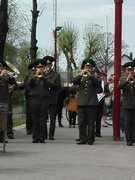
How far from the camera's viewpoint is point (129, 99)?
16.3m

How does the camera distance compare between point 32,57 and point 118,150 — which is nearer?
point 118,150

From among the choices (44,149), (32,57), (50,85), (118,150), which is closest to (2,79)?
(50,85)

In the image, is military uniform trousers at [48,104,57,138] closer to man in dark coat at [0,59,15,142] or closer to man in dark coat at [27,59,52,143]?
man in dark coat at [27,59,52,143]

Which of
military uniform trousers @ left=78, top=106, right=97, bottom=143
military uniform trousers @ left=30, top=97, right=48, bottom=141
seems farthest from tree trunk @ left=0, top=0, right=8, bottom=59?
military uniform trousers @ left=78, top=106, right=97, bottom=143

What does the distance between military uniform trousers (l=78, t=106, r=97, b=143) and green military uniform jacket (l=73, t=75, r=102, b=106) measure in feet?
0.44

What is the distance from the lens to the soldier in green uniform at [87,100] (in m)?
16.1

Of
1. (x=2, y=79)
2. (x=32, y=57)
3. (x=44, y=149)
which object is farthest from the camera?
(x=32, y=57)

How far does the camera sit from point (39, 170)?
11602 millimetres

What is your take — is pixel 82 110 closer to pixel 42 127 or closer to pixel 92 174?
pixel 42 127

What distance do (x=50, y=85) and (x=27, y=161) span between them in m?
4.16

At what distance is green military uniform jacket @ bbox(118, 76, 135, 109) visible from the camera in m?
16.1

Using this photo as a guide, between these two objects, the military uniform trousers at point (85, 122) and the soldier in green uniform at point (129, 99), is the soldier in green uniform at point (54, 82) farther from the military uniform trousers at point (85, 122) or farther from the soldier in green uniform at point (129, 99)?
the soldier in green uniform at point (129, 99)

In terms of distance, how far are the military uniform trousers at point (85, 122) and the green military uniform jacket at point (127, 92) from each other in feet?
2.49

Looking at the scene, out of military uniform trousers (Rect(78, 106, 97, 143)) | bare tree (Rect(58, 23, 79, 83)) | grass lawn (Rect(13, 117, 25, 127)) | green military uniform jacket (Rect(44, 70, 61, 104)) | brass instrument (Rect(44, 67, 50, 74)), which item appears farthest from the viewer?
bare tree (Rect(58, 23, 79, 83))
